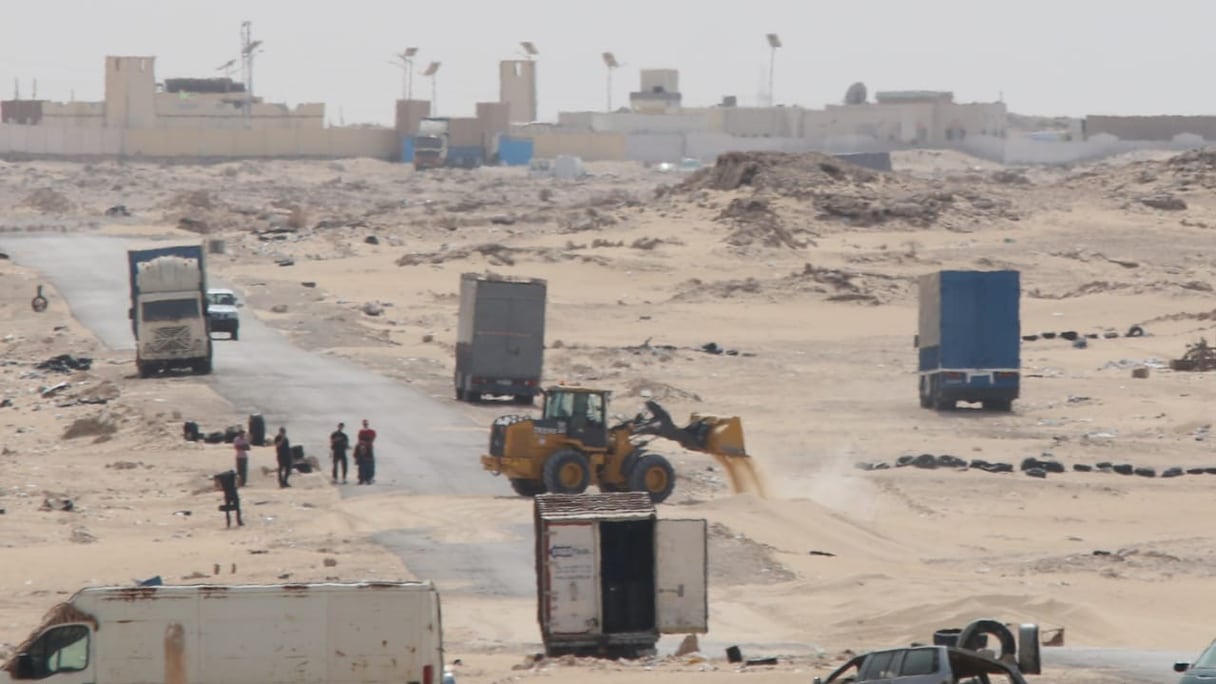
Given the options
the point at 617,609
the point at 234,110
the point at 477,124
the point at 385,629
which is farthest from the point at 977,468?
the point at 234,110

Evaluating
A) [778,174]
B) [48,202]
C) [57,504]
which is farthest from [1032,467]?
[48,202]

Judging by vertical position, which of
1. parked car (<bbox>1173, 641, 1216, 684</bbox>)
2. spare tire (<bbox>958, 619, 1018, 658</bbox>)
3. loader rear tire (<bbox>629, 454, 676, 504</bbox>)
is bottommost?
loader rear tire (<bbox>629, 454, 676, 504</bbox>)

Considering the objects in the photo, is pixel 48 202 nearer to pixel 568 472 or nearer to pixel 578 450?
pixel 578 450

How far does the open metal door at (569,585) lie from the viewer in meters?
21.8

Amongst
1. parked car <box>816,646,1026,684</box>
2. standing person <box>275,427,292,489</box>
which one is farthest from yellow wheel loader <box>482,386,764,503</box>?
parked car <box>816,646,1026,684</box>

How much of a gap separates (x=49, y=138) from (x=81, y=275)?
9325 centimetres

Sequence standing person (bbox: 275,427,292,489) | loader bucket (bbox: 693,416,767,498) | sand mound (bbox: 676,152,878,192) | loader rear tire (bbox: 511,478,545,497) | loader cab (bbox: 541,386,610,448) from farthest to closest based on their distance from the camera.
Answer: sand mound (bbox: 676,152,878,192), standing person (bbox: 275,427,292,489), loader bucket (bbox: 693,416,767,498), loader rear tire (bbox: 511,478,545,497), loader cab (bbox: 541,386,610,448)

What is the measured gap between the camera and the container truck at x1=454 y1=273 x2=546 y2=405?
44.2 metres

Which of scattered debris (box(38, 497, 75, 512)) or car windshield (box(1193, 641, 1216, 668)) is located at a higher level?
car windshield (box(1193, 641, 1216, 668))

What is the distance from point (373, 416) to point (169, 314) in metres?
7.43

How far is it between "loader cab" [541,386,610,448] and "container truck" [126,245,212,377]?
17409 mm

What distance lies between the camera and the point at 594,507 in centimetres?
2288

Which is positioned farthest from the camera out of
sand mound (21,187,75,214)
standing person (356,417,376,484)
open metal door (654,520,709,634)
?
sand mound (21,187,75,214)

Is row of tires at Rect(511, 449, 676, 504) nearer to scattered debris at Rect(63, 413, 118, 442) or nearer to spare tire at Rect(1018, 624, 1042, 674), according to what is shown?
scattered debris at Rect(63, 413, 118, 442)
